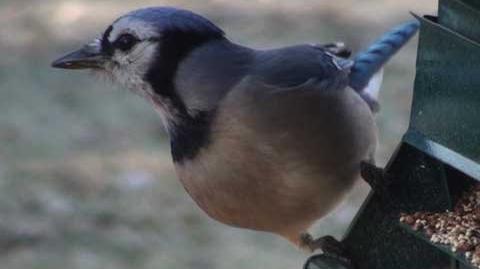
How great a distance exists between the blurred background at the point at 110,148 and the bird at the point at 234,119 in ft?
6.43

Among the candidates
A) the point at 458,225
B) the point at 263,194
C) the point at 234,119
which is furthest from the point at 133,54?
the point at 458,225

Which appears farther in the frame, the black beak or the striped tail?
the striped tail

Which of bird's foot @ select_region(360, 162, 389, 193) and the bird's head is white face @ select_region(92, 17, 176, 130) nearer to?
the bird's head

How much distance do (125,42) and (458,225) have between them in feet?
3.12

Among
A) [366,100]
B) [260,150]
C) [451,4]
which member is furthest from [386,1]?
[451,4]

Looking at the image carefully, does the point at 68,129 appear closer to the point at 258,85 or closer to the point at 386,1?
the point at 386,1

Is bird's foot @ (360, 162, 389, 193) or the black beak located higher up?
the black beak

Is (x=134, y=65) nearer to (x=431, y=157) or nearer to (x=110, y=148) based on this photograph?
(x=431, y=157)

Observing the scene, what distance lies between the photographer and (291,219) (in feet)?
10.2

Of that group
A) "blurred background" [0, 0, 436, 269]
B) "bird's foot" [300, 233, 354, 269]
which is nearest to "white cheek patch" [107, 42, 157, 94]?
"bird's foot" [300, 233, 354, 269]

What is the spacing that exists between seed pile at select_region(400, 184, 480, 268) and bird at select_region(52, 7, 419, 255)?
15.8 inches

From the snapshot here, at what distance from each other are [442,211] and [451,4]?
17.3 inches

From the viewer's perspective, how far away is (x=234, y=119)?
2988mm

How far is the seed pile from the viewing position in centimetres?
242
